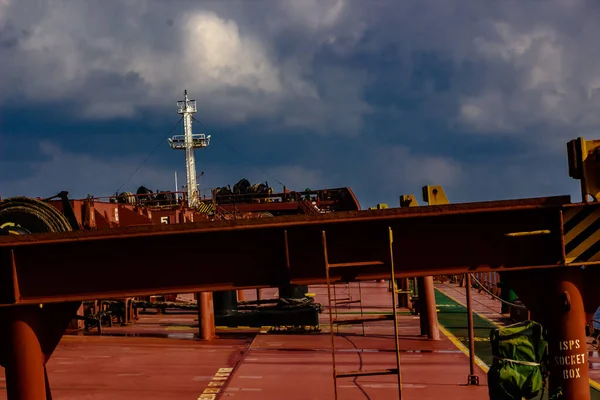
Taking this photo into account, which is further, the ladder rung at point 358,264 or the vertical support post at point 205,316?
the vertical support post at point 205,316

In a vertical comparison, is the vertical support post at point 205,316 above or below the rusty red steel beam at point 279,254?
below

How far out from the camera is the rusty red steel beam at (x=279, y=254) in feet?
23.5

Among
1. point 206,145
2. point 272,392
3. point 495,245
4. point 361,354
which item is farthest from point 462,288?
point 206,145

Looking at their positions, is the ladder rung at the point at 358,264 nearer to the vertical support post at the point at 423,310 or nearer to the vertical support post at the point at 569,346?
the vertical support post at the point at 569,346

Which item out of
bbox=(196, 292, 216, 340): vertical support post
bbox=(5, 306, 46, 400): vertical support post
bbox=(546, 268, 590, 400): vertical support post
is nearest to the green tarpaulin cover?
bbox=(546, 268, 590, 400): vertical support post

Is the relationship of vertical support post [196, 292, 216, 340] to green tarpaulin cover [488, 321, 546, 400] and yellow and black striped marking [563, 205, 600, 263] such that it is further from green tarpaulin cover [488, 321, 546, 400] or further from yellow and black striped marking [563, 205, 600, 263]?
yellow and black striped marking [563, 205, 600, 263]

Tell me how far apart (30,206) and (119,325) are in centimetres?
945

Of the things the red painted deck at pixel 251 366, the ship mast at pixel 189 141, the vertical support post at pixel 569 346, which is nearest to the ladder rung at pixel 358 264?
the vertical support post at pixel 569 346

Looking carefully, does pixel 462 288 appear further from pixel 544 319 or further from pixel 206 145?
pixel 206 145

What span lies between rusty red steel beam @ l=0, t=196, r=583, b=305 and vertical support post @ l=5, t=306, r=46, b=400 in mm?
306

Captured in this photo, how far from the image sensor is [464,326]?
714 inches

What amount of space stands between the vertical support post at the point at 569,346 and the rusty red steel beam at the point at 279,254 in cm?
58

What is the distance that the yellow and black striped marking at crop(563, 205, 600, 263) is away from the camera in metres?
6.95

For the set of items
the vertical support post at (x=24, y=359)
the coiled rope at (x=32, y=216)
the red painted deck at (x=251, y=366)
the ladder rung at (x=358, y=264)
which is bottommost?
the red painted deck at (x=251, y=366)
